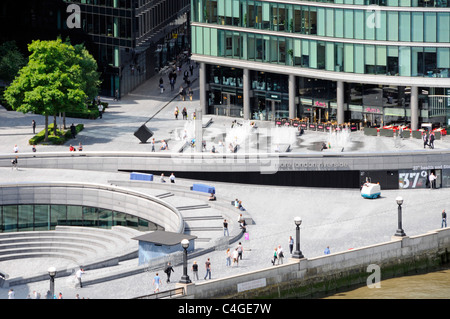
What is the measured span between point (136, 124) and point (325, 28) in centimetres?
2223

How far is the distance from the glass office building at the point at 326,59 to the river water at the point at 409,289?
1314 inches


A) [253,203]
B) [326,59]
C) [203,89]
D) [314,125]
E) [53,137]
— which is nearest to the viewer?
[253,203]

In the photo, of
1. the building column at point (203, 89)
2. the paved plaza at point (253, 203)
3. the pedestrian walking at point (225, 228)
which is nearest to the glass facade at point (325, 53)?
the building column at point (203, 89)

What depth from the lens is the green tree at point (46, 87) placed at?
12519 cm

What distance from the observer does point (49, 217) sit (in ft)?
368

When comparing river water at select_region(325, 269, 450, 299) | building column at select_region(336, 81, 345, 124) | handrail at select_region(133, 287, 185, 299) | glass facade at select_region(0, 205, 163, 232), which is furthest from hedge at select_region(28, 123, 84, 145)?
handrail at select_region(133, 287, 185, 299)

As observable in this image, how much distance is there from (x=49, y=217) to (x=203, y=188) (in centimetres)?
1349

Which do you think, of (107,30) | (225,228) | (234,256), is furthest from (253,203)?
(107,30)

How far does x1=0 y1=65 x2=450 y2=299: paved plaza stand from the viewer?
92250mm

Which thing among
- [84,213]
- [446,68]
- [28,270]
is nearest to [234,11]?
[446,68]

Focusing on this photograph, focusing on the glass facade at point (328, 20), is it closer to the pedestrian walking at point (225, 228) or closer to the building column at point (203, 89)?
the building column at point (203, 89)

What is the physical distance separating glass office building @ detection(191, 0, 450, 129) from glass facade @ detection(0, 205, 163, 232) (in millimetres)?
33275

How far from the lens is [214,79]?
14425 cm

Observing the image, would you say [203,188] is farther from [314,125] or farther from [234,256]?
[314,125]
